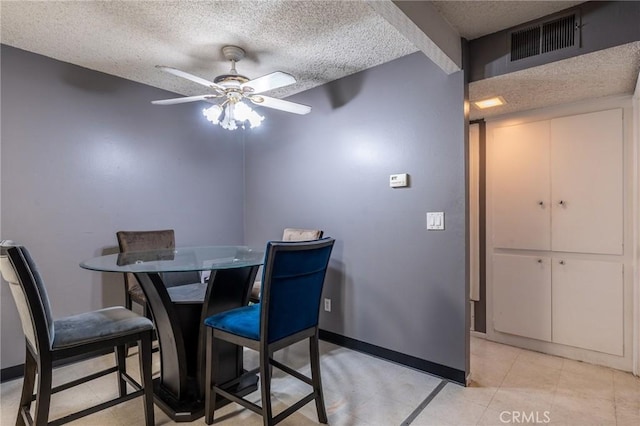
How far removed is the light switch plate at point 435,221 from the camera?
232 cm

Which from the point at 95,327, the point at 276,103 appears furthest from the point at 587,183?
the point at 95,327

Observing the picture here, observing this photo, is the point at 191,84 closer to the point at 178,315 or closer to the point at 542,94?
the point at 178,315

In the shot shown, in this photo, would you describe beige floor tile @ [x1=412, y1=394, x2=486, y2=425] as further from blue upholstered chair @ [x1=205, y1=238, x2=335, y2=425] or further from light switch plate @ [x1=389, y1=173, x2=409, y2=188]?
light switch plate @ [x1=389, y1=173, x2=409, y2=188]

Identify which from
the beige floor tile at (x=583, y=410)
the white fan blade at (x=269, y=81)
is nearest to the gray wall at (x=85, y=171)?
the white fan blade at (x=269, y=81)

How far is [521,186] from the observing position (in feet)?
9.26

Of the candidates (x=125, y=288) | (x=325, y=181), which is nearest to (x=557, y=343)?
(x=325, y=181)

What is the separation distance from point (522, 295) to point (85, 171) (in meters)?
3.67

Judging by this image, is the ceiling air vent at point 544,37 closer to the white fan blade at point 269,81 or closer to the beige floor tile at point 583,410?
the white fan blade at point 269,81

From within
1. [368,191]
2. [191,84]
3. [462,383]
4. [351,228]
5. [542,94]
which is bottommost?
[462,383]

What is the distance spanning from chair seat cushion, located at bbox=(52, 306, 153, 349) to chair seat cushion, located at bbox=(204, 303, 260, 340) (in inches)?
13.9

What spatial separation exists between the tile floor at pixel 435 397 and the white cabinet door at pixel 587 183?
922 millimetres

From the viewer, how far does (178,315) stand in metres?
1.92

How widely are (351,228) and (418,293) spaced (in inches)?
29.3

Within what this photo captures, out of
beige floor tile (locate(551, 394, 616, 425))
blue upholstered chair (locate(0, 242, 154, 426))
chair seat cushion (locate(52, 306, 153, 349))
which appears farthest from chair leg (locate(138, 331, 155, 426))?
beige floor tile (locate(551, 394, 616, 425))
